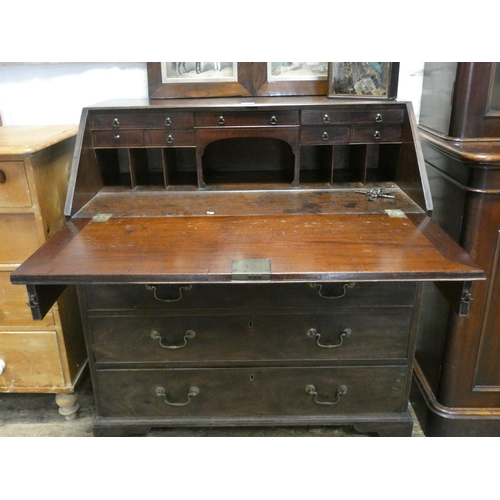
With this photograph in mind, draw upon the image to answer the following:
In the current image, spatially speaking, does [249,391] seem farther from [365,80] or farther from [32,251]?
[365,80]

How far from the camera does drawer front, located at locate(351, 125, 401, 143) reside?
1652mm

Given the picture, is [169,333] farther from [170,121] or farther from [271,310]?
[170,121]

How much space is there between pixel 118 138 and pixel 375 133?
93 centimetres

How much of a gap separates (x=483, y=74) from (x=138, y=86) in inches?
52.8

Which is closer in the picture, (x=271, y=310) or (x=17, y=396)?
(x=271, y=310)

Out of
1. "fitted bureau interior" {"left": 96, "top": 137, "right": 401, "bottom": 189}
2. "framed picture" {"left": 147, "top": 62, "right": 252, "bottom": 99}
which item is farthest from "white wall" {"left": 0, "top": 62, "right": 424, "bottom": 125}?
"fitted bureau interior" {"left": 96, "top": 137, "right": 401, "bottom": 189}

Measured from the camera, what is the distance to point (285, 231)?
1.38 meters

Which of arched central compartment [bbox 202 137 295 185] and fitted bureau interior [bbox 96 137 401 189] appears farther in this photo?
arched central compartment [bbox 202 137 295 185]

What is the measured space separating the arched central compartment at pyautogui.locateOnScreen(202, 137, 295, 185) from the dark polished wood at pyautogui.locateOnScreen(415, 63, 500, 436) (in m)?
0.56

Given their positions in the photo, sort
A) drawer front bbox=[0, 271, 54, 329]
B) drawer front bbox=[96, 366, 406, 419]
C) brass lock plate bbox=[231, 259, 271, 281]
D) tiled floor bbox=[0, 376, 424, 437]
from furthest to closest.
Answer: tiled floor bbox=[0, 376, 424, 437] < drawer front bbox=[0, 271, 54, 329] < drawer front bbox=[96, 366, 406, 419] < brass lock plate bbox=[231, 259, 271, 281]

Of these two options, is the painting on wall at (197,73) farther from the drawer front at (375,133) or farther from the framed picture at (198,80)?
the drawer front at (375,133)

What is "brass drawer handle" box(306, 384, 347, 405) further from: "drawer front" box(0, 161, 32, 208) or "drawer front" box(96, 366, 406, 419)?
"drawer front" box(0, 161, 32, 208)

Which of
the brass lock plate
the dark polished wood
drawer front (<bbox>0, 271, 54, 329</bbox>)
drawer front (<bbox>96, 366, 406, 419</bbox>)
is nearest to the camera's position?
the brass lock plate
